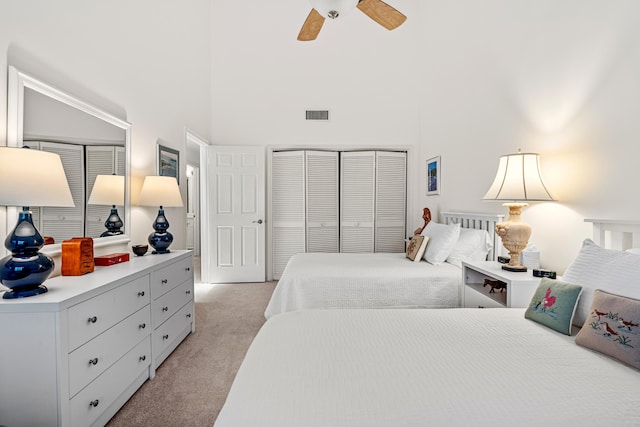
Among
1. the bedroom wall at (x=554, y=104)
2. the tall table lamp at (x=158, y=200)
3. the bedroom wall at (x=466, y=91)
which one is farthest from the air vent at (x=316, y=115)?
the tall table lamp at (x=158, y=200)

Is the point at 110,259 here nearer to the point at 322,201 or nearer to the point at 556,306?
the point at 556,306

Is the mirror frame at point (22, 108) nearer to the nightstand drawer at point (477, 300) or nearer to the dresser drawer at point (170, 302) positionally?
the dresser drawer at point (170, 302)

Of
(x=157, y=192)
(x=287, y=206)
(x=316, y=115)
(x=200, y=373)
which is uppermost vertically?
(x=316, y=115)

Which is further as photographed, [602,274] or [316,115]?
[316,115]

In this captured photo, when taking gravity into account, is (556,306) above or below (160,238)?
below

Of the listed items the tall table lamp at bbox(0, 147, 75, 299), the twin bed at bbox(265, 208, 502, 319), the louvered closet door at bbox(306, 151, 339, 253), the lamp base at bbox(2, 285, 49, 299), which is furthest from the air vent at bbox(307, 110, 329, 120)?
the lamp base at bbox(2, 285, 49, 299)

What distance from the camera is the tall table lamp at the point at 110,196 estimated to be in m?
2.02

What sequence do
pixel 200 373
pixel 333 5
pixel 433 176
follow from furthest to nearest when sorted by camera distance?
1. pixel 433 176
2. pixel 200 373
3. pixel 333 5

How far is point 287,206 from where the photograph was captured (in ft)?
15.1

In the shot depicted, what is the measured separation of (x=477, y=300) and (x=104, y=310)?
2294 millimetres

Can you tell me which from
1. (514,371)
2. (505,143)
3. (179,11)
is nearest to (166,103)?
(179,11)

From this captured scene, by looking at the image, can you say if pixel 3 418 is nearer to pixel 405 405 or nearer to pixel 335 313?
pixel 335 313

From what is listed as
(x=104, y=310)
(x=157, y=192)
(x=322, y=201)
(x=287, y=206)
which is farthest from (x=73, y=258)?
(x=322, y=201)

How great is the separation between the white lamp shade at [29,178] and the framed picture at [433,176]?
143 inches
